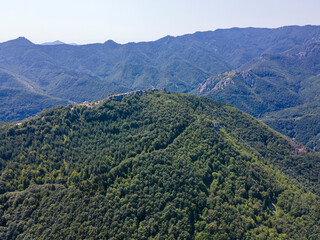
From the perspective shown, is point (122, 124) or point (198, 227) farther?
point (122, 124)

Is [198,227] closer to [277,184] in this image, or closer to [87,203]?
[87,203]

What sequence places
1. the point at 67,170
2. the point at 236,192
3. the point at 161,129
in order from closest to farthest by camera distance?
the point at 236,192 → the point at 67,170 → the point at 161,129

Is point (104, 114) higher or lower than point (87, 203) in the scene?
higher

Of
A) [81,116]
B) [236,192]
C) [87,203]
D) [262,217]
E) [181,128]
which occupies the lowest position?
[262,217]

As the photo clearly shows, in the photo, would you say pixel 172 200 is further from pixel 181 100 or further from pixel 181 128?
pixel 181 100

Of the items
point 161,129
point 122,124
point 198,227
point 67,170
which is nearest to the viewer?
point 198,227

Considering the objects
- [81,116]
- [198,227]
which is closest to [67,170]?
[81,116]
